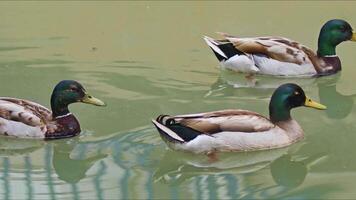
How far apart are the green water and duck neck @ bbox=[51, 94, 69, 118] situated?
0.22m

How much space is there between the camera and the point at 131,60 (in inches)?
334

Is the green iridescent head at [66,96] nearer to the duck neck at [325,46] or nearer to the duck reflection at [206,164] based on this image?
the duck reflection at [206,164]

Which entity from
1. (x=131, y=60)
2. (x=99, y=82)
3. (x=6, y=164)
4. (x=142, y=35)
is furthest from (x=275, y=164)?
(x=142, y=35)

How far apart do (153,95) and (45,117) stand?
1.20 meters

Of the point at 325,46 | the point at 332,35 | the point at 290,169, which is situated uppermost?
the point at 332,35

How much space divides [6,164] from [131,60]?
2756 mm

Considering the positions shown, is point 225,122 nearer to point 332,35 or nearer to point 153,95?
point 153,95

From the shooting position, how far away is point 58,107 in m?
6.53

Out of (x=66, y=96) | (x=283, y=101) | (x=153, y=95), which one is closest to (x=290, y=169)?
(x=283, y=101)

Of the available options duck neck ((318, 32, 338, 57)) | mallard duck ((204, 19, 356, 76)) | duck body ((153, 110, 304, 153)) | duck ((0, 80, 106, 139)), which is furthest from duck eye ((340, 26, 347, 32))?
duck ((0, 80, 106, 139))

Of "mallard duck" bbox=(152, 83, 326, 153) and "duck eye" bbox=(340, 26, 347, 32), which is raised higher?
"duck eye" bbox=(340, 26, 347, 32)

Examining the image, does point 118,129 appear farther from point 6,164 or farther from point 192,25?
point 192,25

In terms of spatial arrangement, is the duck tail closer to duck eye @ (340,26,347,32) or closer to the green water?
the green water

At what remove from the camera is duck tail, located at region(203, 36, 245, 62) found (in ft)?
27.1
